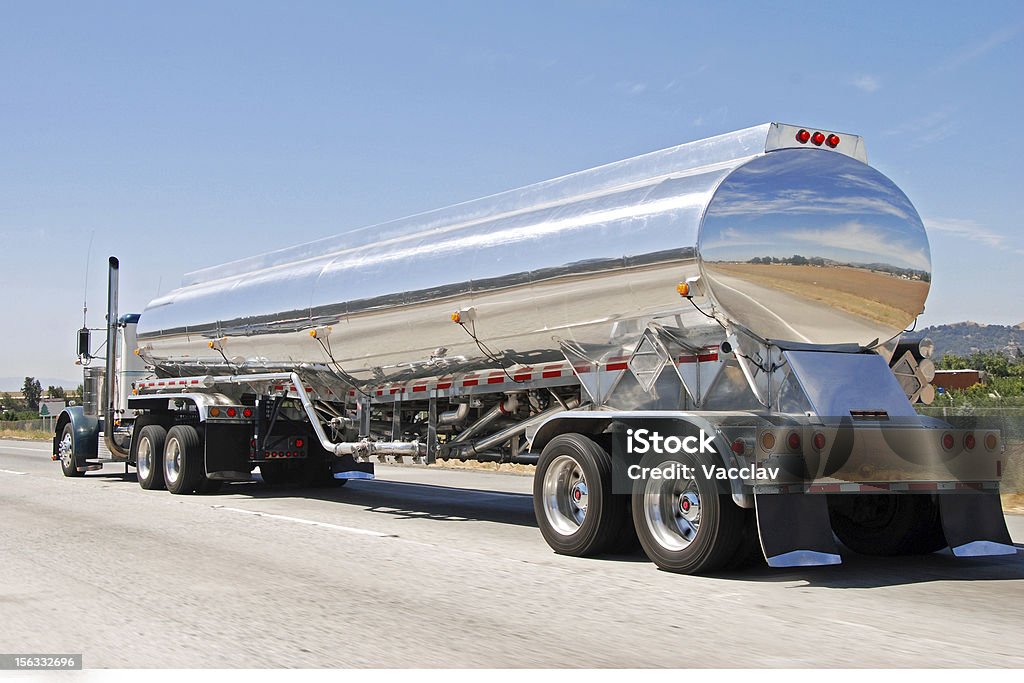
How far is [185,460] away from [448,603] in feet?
31.6

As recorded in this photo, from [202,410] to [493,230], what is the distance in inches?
263

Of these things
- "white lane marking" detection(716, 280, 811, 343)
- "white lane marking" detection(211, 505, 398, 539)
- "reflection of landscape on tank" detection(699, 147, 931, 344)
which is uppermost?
"reflection of landscape on tank" detection(699, 147, 931, 344)

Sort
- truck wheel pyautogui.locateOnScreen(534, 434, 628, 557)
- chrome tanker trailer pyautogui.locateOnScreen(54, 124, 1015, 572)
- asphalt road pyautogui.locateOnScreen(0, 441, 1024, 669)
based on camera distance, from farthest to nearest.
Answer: truck wheel pyautogui.locateOnScreen(534, 434, 628, 557), chrome tanker trailer pyautogui.locateOnScreen(54, 124, 1015, 572), asphalt road pyautogui.locateOnScreen(0, 441, 1024, 669)

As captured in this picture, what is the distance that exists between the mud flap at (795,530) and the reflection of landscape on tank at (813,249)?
1.52 metres

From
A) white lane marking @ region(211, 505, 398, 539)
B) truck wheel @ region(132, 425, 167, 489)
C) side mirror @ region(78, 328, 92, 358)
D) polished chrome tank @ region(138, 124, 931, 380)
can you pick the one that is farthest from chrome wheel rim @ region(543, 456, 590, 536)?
side mirror @ region(78, 328, 92, 358)

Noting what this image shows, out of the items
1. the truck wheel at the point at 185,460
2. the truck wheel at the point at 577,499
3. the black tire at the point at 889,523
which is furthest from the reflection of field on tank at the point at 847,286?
the truck wheel at the point at 185,460

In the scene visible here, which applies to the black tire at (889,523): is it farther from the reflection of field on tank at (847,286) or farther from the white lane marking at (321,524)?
the white lane marking at (321,524)

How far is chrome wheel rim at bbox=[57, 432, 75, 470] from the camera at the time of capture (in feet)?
65.3

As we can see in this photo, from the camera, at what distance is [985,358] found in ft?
289

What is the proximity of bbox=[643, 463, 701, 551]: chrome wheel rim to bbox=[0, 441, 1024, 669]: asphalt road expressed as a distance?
0.32m

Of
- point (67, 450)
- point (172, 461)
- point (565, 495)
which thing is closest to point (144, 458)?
point (172, 461)

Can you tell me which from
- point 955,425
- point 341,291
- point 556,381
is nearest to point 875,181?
point 955,425

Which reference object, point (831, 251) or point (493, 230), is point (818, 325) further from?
point (493, 230)
